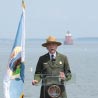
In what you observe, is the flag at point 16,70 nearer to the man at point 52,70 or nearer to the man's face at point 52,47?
the man at point 52,70

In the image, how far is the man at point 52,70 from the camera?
8.78 meters

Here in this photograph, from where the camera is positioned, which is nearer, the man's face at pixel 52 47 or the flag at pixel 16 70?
the man's face at pixel 52 47

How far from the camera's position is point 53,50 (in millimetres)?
8852

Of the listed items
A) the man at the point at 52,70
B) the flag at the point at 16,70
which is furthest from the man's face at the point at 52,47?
the flag at the point at 16,70

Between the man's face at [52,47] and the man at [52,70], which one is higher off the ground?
the man's face at [52,47]

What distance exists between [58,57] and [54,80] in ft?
1.26

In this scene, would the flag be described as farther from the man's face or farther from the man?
the man's face

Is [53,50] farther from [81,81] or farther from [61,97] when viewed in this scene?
[81,81]

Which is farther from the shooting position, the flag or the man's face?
the flag

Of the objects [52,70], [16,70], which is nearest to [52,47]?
[52,70]

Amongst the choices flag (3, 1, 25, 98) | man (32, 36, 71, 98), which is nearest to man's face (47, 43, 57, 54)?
man (32, 36, 71, 98)

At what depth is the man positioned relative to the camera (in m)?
8.78

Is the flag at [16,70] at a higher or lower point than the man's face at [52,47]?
lower

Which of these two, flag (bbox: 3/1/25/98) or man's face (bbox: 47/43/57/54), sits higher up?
man's face (bbox: 47/43/57/54)
